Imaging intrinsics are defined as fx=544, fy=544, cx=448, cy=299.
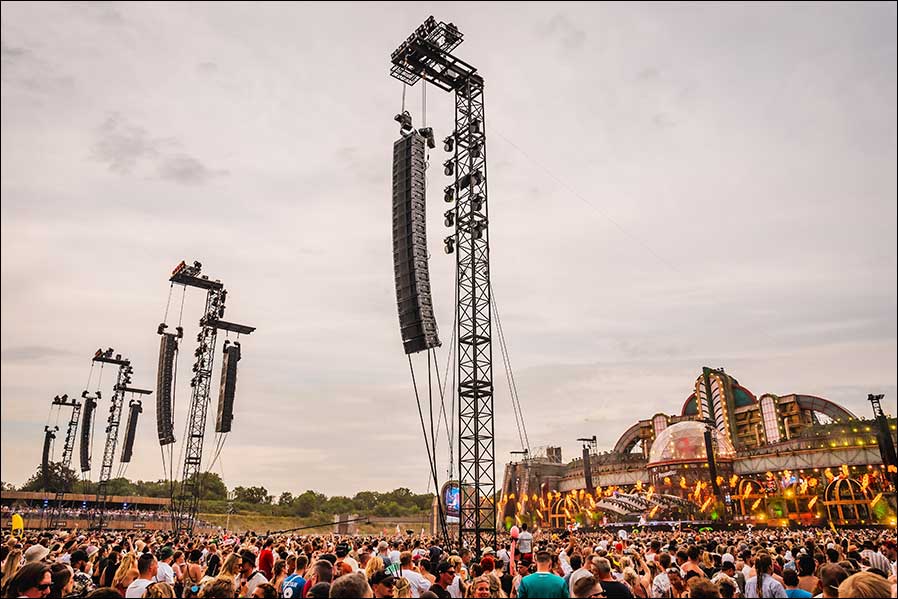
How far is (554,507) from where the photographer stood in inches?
2405

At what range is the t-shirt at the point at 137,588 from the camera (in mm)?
5930

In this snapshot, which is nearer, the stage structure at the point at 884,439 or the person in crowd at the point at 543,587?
the person in crowd at the point at 543,587

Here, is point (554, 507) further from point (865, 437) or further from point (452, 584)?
point (452, 584)

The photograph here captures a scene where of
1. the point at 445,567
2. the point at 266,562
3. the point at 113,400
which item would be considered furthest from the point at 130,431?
the point at 445,567

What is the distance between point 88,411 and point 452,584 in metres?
52.9

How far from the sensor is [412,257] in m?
18.1

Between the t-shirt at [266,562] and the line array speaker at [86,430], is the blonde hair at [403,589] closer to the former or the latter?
the t-shirt at [266,562]

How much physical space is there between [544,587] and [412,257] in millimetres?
13228

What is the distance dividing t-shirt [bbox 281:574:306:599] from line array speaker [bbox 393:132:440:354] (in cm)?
1136

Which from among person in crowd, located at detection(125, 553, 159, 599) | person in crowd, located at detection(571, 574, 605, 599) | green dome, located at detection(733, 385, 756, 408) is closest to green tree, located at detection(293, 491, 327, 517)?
green dome, located at detection(733, 385, 756, 408)

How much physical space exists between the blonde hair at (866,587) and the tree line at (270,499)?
3254 inches

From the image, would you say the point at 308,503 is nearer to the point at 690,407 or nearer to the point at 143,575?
the point at 690,407

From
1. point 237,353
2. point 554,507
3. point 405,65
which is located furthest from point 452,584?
point 554,507

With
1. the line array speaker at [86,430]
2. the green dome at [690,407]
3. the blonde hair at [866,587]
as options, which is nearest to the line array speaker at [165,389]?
the line array speaker at [86,430]
